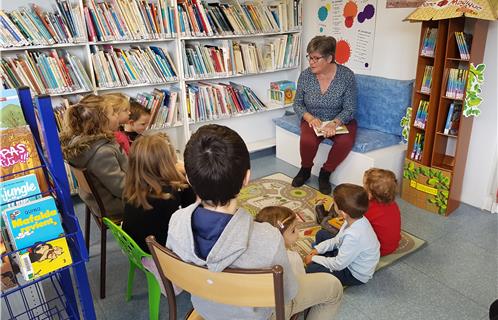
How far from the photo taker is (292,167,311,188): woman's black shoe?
3.30 meters

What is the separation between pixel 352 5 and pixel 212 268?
3.17 meters

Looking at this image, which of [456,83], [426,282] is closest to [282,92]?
[456,83]

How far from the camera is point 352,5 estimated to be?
3504mm

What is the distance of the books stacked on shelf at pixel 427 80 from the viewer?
275 centimetres

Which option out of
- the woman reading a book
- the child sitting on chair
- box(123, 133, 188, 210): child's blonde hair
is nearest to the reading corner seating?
the woman reading a book

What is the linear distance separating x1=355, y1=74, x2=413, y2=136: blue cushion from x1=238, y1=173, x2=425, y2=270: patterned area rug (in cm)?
82

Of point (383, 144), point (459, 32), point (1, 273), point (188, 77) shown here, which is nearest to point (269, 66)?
point (188, 77)

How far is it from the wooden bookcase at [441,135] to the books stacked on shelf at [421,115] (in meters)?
0.02

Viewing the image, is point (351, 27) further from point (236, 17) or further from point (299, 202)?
point (299, 202)

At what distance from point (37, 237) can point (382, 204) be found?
1.69 metres

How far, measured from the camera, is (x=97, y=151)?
2002 millimetres

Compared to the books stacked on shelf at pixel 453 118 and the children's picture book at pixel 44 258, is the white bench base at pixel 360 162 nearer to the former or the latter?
the books stacked on shelf at pixel 453 118

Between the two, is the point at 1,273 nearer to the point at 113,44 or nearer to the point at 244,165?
the point at 244,165

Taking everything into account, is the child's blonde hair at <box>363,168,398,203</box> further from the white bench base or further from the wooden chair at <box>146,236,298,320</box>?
the wooden chair at <box>146,236,298,320</box>
